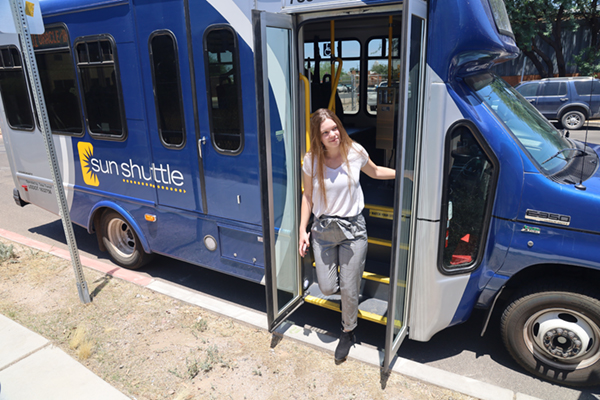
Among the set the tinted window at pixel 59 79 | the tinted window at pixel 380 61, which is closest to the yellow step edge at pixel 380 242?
the tinted window at pixel 380 61

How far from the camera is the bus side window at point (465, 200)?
2.99m

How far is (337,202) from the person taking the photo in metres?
3.21

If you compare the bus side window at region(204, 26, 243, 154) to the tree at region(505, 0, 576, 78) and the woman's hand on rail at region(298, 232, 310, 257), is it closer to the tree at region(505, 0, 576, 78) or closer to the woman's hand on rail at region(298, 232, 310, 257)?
the woman's hand on rail at region(298, 232, 310, 257)

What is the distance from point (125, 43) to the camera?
4.34 metres

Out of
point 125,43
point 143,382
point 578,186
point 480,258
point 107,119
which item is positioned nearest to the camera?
point 578,186

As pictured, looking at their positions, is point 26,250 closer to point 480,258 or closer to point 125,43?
point 125,43

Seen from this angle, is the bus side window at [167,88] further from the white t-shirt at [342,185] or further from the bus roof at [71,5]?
the white t-shirt at [342,185]

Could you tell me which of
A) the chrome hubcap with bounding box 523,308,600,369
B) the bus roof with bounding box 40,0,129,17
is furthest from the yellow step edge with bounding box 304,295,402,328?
the bus roof with bounding box 40,0,129,17

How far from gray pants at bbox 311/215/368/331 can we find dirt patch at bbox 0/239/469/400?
0.52 meters

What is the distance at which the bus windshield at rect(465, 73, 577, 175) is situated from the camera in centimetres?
313

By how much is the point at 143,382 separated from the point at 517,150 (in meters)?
3.25

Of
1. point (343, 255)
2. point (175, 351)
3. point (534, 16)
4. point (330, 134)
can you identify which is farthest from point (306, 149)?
point (534, 16)

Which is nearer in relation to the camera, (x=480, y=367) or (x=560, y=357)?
(x=560, y=357)

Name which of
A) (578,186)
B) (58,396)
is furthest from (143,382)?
(578,186)
